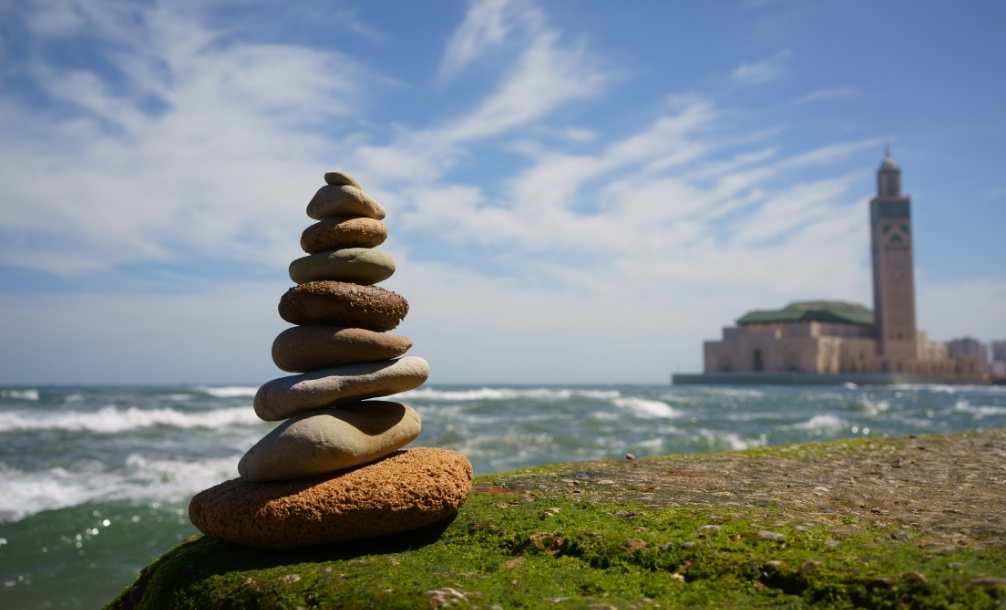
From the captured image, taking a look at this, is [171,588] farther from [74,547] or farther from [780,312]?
[780,312]

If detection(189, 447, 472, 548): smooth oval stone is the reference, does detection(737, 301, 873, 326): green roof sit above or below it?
above

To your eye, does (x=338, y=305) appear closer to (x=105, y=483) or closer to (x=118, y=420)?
(x=105, y=483)

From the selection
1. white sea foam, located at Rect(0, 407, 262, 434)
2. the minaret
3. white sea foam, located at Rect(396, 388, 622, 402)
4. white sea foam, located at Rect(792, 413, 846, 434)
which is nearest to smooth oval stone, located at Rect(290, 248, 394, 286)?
white sea foam, located at Rect(0, 407, 262, 434)

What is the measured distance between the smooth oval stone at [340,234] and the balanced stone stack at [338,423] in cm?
1

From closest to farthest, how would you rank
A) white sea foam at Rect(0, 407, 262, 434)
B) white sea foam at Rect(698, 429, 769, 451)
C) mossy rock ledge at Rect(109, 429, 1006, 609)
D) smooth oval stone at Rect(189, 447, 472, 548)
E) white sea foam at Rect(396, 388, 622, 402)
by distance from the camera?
Result: mossy rock ledge at Rect(109, 429, 1006, 609), smooth oval stone at Rect(189, 447, 472, 548), white sea foam at Rect(698, 429, 769, 451), white sea foam at Rect(0, 407, 262, 434), white sea foam at Rect(396, 388, 622, 402)

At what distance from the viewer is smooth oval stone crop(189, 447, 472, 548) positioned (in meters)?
5.57

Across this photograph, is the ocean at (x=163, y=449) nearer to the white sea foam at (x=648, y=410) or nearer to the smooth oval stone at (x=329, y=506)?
the white sea foam at (x=648, y=410)

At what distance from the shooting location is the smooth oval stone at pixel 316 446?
229 inches

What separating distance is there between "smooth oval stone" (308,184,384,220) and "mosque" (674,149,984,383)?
4232 inches

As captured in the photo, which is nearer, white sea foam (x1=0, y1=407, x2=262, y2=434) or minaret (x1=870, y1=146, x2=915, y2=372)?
white sea foam (x1=0, y1=407, x2=262, y2=434)

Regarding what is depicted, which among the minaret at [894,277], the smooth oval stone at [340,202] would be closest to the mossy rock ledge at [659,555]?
the smooth oval stone at [340,202]

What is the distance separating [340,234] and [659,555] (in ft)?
12.1

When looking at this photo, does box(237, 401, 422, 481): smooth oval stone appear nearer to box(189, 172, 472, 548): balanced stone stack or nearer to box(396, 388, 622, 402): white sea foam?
box(189, 172, 472, 548): balanced stone stack

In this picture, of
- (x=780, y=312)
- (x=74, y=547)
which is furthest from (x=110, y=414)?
(x=780, y=312)
